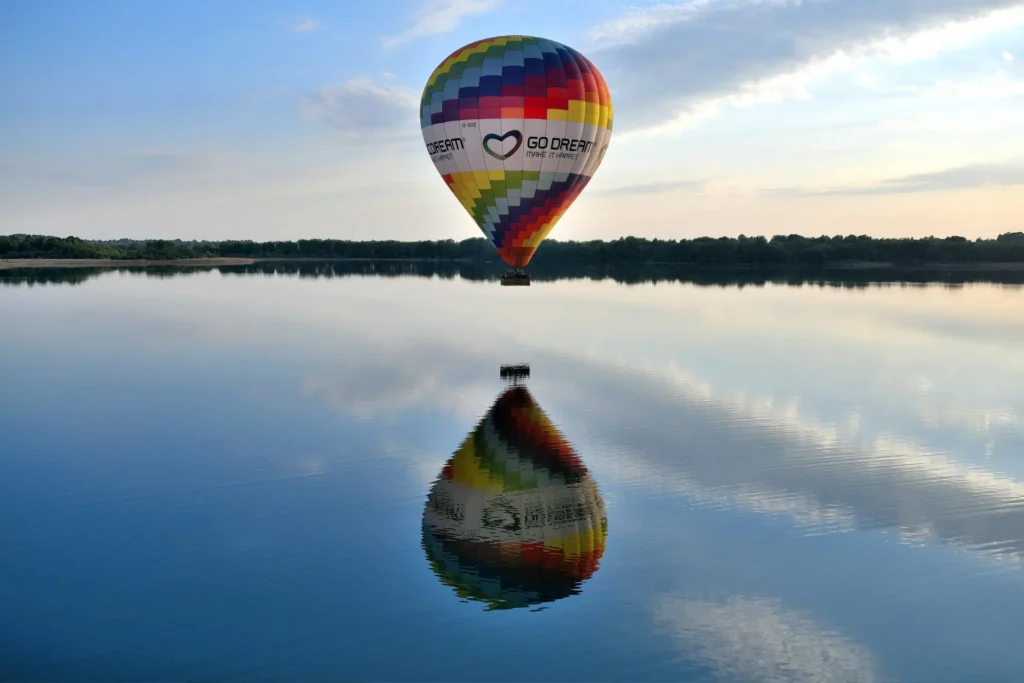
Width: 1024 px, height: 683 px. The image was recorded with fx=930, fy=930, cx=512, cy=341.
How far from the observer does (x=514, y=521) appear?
577 inches

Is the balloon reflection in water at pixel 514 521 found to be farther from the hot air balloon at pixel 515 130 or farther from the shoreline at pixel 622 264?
the shoreline at pixel 622 264

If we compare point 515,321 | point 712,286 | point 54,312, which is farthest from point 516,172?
point 712,286

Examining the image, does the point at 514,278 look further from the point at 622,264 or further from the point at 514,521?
the point at 622,264

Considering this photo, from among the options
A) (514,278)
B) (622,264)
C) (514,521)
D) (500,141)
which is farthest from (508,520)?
(622,264)

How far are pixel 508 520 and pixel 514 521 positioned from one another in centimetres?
10

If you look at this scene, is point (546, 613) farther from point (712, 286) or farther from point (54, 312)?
point (712, 286)

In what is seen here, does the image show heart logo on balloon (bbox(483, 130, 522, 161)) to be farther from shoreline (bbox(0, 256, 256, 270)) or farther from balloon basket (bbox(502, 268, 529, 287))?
shoreline (bbox(0, 256, 256, 270))

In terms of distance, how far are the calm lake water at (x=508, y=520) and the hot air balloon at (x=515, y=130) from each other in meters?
5.37

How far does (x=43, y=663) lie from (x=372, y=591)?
12.1 feet

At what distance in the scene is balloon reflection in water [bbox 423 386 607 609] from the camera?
12.2m

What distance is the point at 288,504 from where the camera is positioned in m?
14.8

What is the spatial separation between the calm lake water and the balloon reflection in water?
0.06 meters

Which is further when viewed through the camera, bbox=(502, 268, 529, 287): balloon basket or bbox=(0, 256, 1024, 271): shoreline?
bbox=(0, 256, 1024, 271): shoreline

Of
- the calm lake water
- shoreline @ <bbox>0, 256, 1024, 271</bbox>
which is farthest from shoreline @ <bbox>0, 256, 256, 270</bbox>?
the calm lake water
